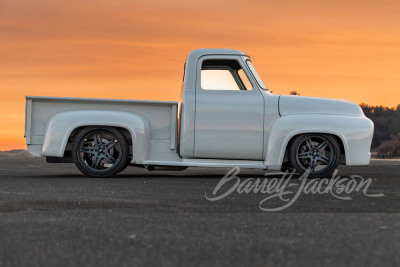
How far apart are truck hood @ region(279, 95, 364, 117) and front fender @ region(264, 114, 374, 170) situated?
0.41 ft

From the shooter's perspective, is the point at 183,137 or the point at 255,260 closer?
the point at 255,260

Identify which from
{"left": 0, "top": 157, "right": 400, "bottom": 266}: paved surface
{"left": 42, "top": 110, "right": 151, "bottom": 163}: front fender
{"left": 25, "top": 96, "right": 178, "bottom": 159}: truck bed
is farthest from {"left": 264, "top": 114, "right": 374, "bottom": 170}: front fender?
{"left": 0, "top": 157, "right": 400, "bottom": 266}: paved surface

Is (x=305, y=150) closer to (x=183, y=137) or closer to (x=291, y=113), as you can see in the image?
(x=291, y=113)

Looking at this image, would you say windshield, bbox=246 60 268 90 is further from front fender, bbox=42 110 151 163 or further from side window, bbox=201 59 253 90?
front fender, bbox=42 110 151 163

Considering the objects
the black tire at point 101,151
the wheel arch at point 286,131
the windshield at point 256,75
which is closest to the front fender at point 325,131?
the wheel arch at point 286,131

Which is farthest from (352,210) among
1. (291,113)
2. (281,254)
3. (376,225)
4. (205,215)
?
(291,113)

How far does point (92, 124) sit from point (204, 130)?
193 centimetres

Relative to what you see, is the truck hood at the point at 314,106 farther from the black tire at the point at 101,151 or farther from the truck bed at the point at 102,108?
the black tire at the point at 101,151

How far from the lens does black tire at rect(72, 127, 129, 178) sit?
11289mm

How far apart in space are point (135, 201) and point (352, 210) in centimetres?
243

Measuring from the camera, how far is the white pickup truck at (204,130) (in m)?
11.1

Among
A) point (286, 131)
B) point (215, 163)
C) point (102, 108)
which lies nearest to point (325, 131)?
point (286, 131)

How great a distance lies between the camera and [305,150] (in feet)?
37.3

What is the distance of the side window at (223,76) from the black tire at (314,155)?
1.34 m
